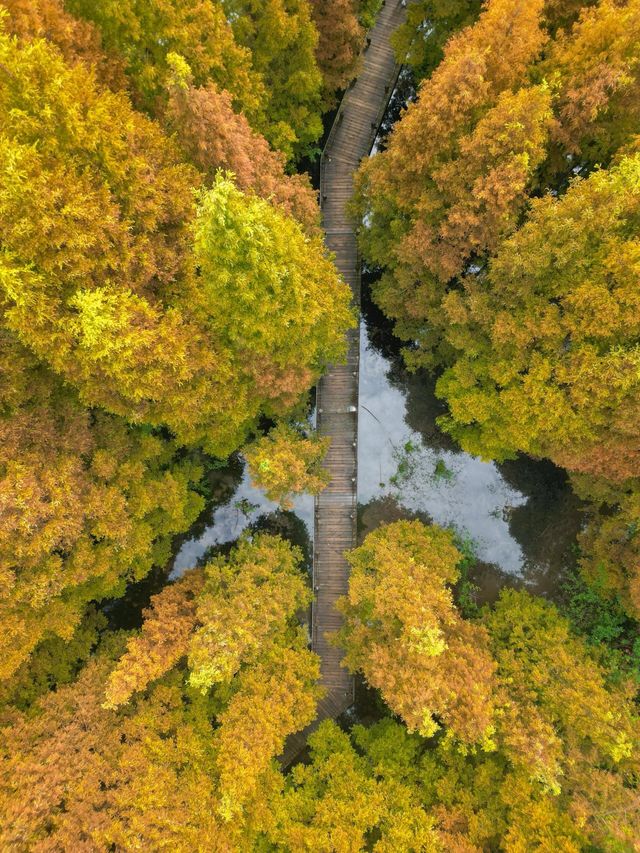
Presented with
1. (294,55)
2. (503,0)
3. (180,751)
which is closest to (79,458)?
(180,751)

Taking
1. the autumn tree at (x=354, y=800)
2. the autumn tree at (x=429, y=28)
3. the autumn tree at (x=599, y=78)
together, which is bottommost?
the autumn tree at (x=354, y=800)

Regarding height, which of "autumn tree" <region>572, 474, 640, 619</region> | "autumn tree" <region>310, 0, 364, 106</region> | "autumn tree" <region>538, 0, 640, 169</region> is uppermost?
"autumn tree" <region>310, 0, 364, 106</region>

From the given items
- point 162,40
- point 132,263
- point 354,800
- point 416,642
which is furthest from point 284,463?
point 162,40

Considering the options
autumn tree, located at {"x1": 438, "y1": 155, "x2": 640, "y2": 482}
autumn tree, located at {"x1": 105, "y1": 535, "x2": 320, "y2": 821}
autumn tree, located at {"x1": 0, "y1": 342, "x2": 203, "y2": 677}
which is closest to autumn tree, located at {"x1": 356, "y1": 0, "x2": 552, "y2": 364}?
autumn tree, located at {"x1": 438, "y1": 155, "x2": 640, "y2": 482}

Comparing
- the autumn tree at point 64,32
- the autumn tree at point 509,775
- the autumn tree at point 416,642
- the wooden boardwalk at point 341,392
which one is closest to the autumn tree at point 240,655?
the autumn tree at point 416,642

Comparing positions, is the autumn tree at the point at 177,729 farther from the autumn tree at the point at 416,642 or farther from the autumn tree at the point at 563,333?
the autumn tree at the point at 563,333

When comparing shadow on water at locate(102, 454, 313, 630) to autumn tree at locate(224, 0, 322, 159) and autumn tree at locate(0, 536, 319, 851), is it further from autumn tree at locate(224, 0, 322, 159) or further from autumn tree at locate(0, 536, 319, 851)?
autumn tree at locate(224, 0, 322, 159)

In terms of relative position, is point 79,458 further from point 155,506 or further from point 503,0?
point 503,0
